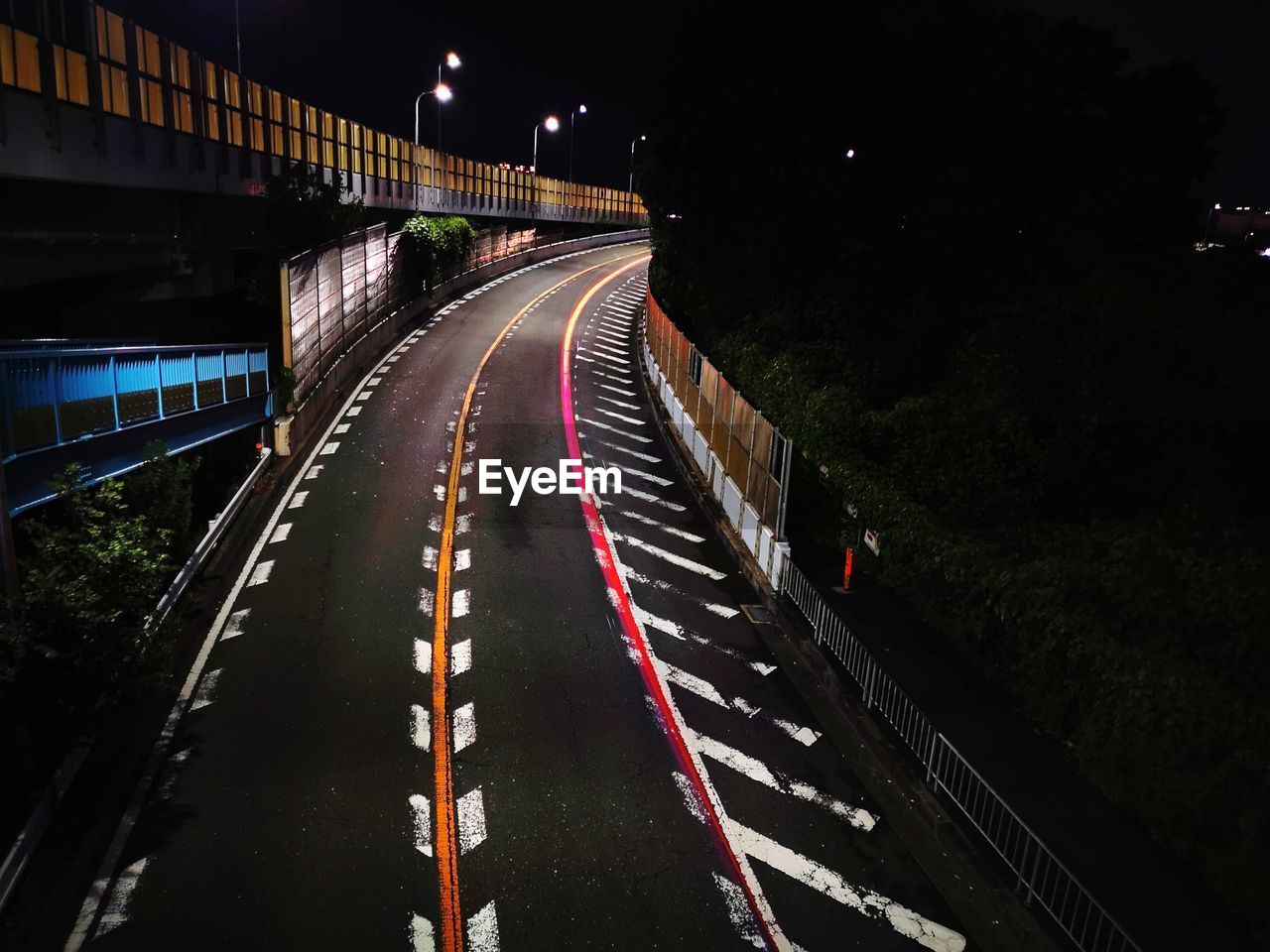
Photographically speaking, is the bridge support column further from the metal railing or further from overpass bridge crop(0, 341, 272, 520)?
the metal railing

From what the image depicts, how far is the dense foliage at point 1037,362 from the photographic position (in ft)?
31.1

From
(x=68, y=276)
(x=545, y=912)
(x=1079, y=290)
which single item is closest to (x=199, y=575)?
(x=545, y=912)

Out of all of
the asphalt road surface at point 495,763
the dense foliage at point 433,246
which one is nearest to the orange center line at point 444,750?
the asphalt road surface at point 495,763

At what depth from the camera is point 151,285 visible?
26562mm

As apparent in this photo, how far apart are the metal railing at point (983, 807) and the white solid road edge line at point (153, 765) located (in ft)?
29.4

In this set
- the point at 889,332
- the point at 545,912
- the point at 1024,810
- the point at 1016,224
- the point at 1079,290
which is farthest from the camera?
the point at 889,332

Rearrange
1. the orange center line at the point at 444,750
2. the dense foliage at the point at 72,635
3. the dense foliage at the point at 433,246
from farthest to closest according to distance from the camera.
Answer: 1. the dense foliage at the point at 433,246
2. the dense foliage at the point at 72,635
3. the orange center line at the point at 444,750

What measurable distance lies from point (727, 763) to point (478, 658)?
4275mm

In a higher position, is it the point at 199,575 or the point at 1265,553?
the point at 1265,553

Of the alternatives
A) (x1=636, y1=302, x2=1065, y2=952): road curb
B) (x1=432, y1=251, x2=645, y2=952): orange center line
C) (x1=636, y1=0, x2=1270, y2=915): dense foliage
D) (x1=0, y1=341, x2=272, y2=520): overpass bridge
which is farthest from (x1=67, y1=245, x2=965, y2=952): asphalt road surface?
(x1=636, y1=0, x2=1270, y2=915): dense foliage

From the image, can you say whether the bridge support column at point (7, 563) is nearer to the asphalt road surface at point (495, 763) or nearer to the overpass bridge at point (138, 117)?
the asphalt road surface at point (495, 763)

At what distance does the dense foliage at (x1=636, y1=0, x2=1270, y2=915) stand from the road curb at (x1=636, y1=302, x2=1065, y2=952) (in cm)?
186

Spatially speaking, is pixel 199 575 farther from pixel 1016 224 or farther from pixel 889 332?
pixel 1016 224

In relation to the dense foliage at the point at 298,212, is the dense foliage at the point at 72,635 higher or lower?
lower
